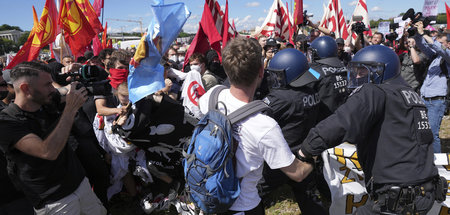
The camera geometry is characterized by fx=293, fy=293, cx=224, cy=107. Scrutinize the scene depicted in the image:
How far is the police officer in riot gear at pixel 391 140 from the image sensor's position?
6.88 feet

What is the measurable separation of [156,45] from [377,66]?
6.71ft

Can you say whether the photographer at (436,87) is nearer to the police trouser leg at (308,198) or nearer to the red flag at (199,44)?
the police trouser leg at (308,198)

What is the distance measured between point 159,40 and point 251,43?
4.20 ft

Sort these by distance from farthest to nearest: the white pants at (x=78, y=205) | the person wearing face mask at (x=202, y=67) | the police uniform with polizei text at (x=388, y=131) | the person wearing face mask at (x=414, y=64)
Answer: the person wearing face mask at (x=414, y=64) < the person wearing face mask at (x=202, y=67) < the white pants at (x=78, y=205) < the police uniform with polizei text at (x=388, y=131)

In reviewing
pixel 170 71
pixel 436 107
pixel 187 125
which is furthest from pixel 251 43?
pixel 436 107

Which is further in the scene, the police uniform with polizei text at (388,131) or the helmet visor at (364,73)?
the helmet visor at (364,73)

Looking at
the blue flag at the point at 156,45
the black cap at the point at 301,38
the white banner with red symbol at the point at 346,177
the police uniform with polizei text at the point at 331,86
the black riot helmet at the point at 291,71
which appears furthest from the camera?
the black cap at the point at 301,38

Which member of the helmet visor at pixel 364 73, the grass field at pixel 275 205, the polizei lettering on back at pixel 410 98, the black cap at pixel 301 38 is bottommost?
the grass field at pixel 275 205

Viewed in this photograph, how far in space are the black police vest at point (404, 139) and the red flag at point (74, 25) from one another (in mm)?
6067

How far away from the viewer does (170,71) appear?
489cm

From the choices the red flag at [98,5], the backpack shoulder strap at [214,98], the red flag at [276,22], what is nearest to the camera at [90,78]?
the backpack shoulder strap at [214,98]

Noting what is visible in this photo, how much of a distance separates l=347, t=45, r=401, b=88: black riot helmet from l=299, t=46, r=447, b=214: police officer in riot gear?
0.17 meters

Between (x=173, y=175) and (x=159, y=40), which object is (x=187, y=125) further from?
(x=159, y=40)

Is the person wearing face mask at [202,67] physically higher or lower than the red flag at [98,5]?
lower
